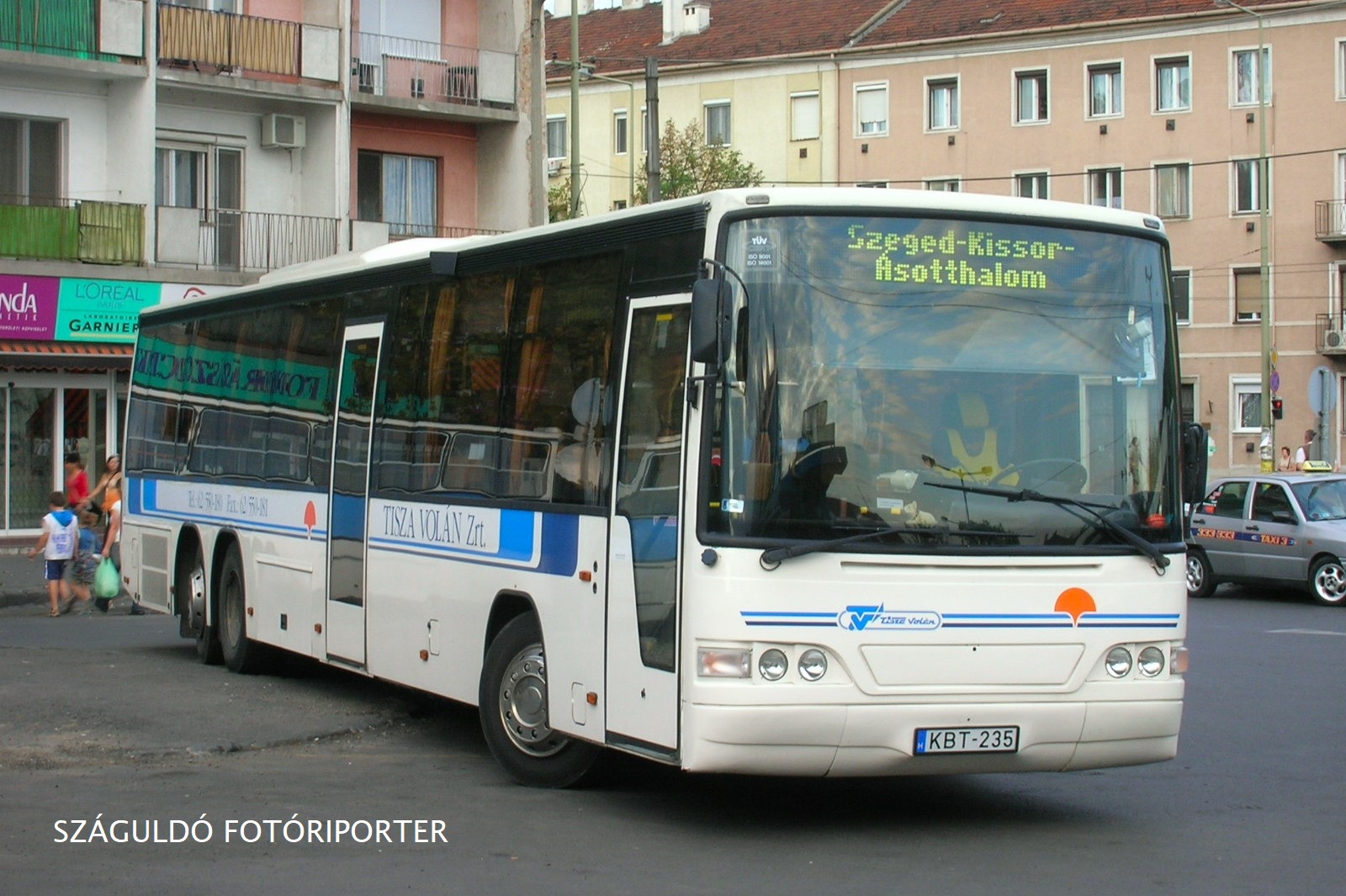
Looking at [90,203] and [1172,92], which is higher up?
[1172,92]

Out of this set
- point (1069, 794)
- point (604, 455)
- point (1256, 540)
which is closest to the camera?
point (604, 455)

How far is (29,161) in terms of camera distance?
101ft

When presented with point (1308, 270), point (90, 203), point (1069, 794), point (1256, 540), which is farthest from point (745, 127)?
point (1069, 794)

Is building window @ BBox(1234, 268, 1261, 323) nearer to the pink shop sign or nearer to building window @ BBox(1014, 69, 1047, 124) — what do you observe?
building window @ BBox(1014, 69, 1047, 124)

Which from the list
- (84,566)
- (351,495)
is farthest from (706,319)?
(84,566)

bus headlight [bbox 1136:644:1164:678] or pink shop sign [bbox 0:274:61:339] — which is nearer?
bus headlight [bbox 1136:644:1164:678]

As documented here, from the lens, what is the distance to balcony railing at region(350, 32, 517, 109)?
3556cm

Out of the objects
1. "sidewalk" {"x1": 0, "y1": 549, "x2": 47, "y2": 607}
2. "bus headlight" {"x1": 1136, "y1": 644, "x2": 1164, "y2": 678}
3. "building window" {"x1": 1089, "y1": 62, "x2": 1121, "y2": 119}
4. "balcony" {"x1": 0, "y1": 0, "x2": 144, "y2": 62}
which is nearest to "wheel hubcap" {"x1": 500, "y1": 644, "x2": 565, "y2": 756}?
"bus headlight" {"x1": 1136, "y1": 644, "x2": 1164, "y2": 678}

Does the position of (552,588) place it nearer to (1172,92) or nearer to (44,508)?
(44,508)

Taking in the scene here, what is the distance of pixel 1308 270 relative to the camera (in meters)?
58.0

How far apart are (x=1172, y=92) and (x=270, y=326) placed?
50.4 m

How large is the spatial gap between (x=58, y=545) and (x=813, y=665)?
1577cm

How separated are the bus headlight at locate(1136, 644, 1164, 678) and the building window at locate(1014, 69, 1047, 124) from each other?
55.1 metres

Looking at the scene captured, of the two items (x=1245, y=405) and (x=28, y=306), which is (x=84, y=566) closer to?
(x=28, y=306)
